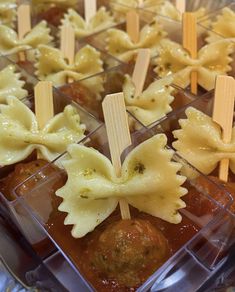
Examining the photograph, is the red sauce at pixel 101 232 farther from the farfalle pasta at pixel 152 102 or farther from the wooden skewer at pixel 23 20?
the wooden skewer at pixel 23 20

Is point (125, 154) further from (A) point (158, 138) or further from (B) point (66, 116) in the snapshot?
(B) point (66, 116)

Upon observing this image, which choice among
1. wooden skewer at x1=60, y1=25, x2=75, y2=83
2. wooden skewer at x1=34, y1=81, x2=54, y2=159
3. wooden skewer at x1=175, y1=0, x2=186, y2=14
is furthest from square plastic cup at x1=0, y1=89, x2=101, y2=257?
wooden skewer at x1=175, y1=0, x2=186, y2=14

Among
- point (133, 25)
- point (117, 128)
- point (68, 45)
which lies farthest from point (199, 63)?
point (117, 128)

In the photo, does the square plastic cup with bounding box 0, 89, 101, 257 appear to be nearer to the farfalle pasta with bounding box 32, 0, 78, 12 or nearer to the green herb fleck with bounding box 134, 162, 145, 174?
the green herb fleck with bounding box 134, 162, 145, 174

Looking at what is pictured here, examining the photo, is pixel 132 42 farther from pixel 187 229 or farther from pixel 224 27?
pixel 187 229

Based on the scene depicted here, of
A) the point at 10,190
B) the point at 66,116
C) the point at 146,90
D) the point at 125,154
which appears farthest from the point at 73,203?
the point at 146,90

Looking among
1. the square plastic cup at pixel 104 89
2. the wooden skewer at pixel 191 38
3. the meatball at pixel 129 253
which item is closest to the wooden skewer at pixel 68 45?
the square plastic cup at pixel 104 89
